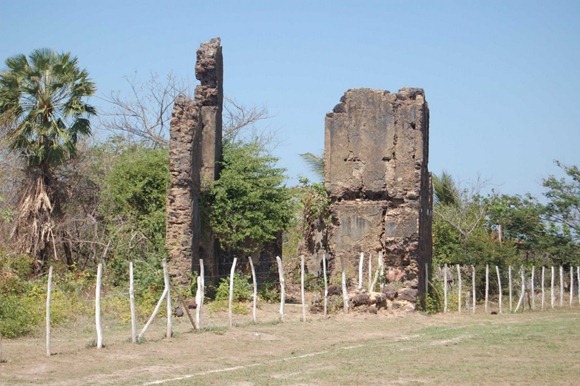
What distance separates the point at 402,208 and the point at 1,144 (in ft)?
34.7

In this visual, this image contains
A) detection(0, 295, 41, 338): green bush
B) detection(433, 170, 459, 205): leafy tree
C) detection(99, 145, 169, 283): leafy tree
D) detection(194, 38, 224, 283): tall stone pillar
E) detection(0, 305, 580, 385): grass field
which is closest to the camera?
detection(0, 305, 580, 385): grass field

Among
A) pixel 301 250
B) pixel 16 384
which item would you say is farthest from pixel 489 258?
pixel 16 384

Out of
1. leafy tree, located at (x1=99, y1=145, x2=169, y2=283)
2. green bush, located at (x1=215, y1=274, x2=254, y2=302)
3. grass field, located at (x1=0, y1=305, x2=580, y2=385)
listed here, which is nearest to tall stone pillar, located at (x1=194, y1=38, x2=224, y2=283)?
leafy tree, located at (x1=99, y1=145, x2=169, y2=283)

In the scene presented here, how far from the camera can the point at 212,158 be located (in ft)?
79.1

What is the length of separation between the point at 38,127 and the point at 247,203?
5.59 metres

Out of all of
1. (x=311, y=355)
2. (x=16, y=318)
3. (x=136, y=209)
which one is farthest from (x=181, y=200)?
(x=311, y=355)

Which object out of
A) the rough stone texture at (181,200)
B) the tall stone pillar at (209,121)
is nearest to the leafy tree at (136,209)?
the rough stone texture at (181,200)

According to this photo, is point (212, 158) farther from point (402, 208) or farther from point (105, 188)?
point (402, 208)

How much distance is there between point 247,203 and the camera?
23.7 m

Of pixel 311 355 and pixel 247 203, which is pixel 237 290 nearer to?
pixel 247 203

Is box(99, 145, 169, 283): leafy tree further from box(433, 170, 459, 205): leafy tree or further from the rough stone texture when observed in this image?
box(433, 170, 459, 205): leafy tree

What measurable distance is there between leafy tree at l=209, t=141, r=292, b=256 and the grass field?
15.2 feet

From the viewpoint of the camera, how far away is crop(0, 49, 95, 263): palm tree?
22.9m

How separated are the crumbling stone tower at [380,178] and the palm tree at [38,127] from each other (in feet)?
22.1
